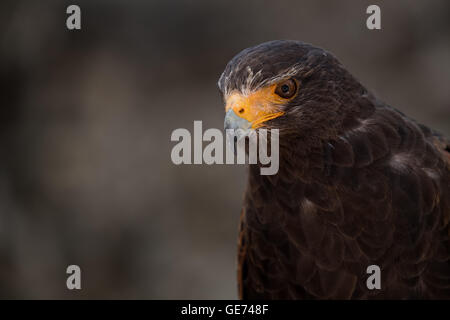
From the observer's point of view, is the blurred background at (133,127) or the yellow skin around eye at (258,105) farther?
the blurred background at (133,127)

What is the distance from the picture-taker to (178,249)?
5555 mm

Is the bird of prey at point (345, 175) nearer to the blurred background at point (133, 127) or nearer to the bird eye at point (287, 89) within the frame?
the bird eye at point (287, 89)

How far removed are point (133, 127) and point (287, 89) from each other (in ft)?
11.4

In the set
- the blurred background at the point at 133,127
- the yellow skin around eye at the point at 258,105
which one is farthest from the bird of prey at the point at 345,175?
the blurred background at the point at 133,127

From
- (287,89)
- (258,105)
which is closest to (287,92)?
(287,89)

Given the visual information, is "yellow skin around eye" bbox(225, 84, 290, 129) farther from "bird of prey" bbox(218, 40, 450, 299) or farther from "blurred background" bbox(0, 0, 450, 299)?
"blurred background" bbox(0, 0, 450, 299)

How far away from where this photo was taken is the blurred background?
5203mm

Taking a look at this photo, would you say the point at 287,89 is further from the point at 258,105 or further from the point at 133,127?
the point at 133,127

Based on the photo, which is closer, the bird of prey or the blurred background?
the bird of prey

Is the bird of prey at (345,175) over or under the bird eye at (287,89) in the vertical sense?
under

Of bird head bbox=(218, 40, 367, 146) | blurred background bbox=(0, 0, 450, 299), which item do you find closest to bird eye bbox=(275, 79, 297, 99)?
bird head bbox=(218, 40, 367, 146)

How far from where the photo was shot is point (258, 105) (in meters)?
2.13

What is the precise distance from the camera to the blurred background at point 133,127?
520cm

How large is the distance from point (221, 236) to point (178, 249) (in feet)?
1.58
